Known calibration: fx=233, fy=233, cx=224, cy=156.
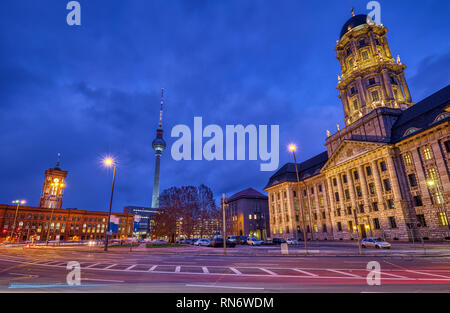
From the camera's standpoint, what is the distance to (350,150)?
50.4 m

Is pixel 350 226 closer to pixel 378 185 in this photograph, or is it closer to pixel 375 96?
pixel 378 185

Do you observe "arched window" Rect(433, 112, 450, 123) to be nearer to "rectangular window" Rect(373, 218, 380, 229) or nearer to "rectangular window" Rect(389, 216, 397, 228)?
"rectangular window" Rect(389, 216, 397, 228)

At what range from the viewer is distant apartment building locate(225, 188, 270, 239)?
299ft

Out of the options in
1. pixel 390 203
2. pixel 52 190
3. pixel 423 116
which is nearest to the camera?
pixel 423 116

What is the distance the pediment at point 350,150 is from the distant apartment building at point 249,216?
140ft

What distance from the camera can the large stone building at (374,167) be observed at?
3581 cm

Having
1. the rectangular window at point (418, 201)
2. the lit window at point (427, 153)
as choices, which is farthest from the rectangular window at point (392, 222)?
the lit window at point (427, 153)

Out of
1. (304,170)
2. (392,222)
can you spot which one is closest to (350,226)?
(392,222)

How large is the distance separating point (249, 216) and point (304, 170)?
31666 mm

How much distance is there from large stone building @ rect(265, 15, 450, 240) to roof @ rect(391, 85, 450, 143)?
189 mm
